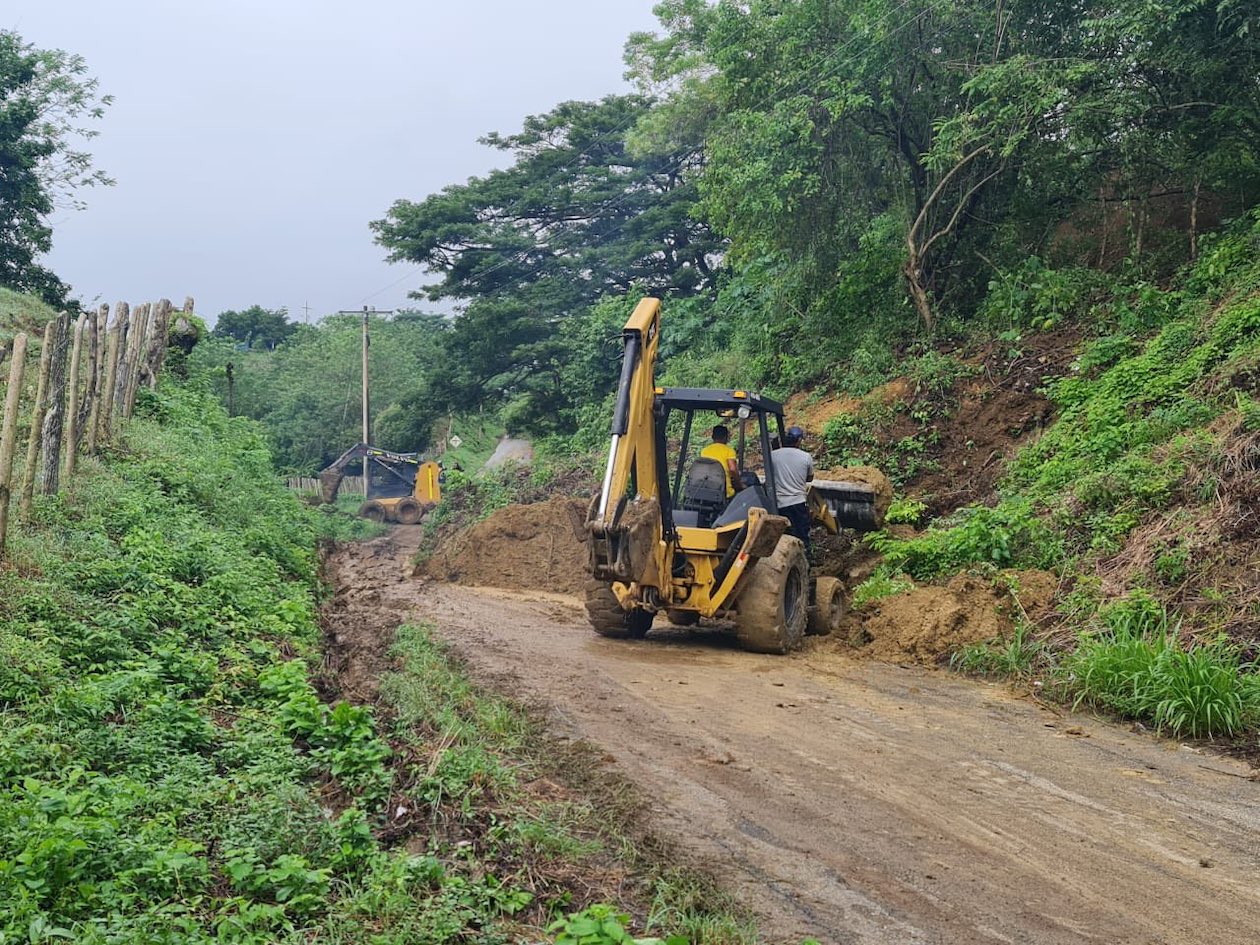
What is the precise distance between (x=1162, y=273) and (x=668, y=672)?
11152mm

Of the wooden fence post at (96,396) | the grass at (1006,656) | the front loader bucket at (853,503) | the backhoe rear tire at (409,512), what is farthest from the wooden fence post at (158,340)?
the grass at (1006,656)

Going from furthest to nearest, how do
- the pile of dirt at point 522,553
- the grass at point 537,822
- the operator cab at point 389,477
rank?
the operator cab at point 389,477
the pile of dirt at point 522,553
the grass at point 537,822

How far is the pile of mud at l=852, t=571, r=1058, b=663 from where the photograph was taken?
33.4ft

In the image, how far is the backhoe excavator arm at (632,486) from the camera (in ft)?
32.4

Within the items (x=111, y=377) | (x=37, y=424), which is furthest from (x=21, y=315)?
(x=37, y=424)

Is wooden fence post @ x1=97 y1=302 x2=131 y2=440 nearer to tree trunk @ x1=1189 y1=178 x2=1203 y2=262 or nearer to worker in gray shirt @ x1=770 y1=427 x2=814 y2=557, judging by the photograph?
worker in gray shirt @ x1=770 y1=427 x2=814 y2=557

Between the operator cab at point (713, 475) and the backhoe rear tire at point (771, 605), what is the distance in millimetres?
565

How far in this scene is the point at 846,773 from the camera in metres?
6.49

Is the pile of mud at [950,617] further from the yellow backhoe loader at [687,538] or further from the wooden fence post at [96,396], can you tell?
the wooden fence post at [96,396]

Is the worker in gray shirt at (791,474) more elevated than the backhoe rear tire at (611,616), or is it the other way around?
the worker in gray shirt at (791,474)

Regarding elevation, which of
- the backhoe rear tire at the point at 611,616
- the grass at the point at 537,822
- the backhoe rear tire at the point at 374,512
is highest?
the backhoe rear tire at the point at 374,512

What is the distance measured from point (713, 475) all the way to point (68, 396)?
7333 mm

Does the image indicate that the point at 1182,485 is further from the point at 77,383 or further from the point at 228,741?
the point at 77,383

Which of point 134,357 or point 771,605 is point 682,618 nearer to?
point 771,605
